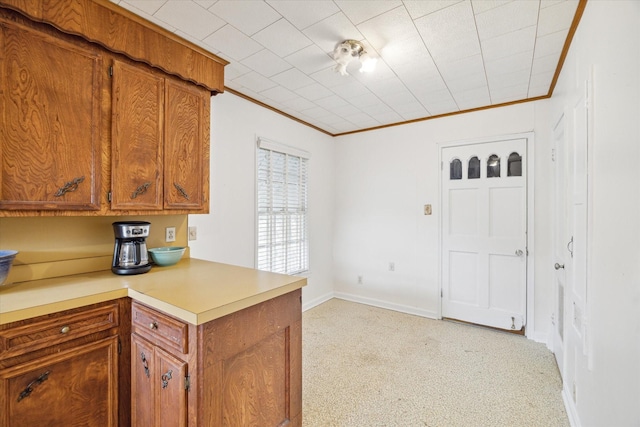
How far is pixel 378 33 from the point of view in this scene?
6.15ft

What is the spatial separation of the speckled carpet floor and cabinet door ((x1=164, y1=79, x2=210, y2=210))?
64.9 inches

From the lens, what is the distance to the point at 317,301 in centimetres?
397

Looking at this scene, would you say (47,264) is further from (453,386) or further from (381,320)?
(381,320)

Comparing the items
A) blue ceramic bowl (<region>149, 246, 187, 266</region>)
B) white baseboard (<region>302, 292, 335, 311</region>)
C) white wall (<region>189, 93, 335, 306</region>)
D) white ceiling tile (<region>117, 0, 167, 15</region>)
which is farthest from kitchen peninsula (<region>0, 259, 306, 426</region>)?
white baseboard (<region>302, 292, 335, 311</region>)

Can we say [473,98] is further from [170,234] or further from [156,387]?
[156,387]

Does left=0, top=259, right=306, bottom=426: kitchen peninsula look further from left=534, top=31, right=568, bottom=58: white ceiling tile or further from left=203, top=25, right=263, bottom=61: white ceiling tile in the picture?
left=534, top=31, right=568, bottom=58: white ceiling tile

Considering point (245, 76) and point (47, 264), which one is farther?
point (245, 76)

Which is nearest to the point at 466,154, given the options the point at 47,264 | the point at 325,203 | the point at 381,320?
the point at 325,203

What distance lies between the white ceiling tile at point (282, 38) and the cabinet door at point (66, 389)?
6.51ft

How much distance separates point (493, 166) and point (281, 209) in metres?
2.46

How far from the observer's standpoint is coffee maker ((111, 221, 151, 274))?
169cm

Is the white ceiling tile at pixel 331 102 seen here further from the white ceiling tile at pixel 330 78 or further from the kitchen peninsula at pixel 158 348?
the kitchen peninsula at pixel 158 348

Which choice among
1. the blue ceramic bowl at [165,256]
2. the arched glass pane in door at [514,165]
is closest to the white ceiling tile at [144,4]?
the blue ceramic bowl at [165,256]

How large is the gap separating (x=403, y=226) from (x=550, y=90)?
203 cm
